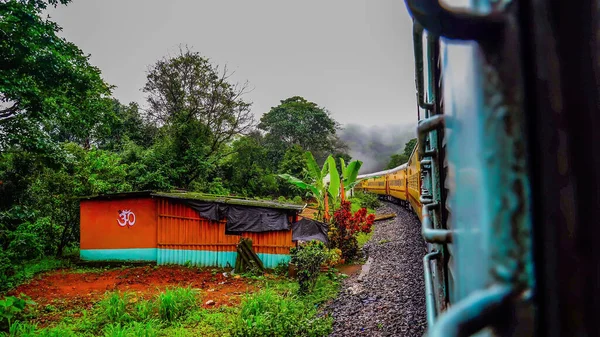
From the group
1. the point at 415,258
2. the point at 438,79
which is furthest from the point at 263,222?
the point at 438,79

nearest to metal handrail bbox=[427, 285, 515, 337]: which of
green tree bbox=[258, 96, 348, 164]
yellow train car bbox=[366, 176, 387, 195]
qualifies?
yellow train car bbox=[366, 176, 387, 195]

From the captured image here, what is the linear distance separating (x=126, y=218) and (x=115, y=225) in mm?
478

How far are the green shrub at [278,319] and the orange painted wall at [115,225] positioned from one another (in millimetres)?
5577

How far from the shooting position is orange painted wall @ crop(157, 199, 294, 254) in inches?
374

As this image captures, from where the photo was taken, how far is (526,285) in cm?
30

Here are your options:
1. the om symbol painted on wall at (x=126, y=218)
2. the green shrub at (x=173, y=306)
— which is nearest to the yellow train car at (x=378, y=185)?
the om symbol painted on wall at (x=126, y=218)

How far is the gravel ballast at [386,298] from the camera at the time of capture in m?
4.49

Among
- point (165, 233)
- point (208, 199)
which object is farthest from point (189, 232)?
point (208, 199)

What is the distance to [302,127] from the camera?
30781 millimetres

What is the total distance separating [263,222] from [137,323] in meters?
4.33

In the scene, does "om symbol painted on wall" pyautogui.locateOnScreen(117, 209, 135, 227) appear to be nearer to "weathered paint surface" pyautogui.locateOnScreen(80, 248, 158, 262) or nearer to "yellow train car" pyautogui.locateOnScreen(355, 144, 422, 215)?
"weathered paint surface" pyautogui.locateOnScreen(80, 248, 158, 262)

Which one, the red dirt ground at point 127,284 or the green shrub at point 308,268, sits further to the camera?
the red dirt ground at point 127,284

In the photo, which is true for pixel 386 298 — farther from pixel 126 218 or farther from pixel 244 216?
pixel 126 218

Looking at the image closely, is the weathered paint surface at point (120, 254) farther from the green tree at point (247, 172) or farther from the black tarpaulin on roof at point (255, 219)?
the green tree at point (247, 172)
